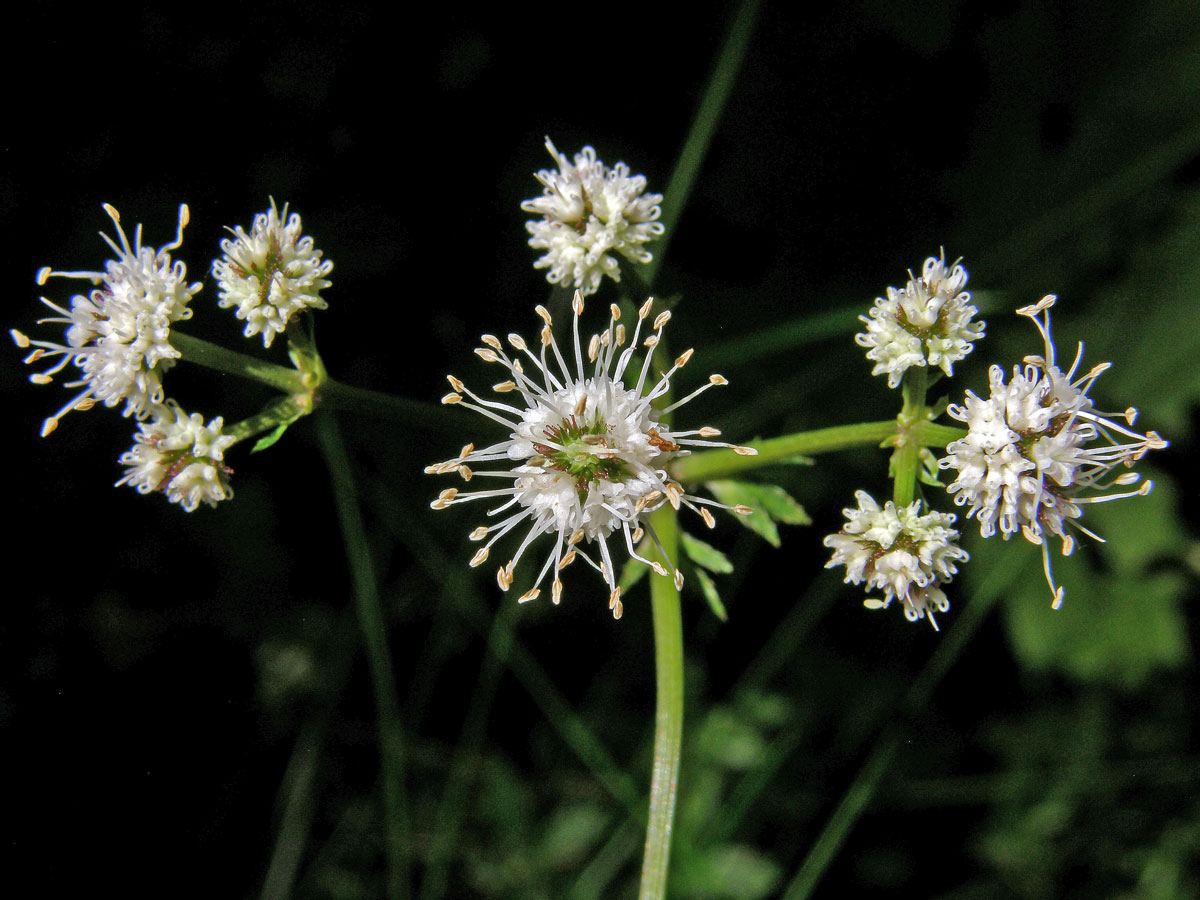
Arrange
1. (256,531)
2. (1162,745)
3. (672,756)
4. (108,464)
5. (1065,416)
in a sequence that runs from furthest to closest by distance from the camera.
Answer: (1162,745), (256,531), (108,464), (672,756), (1065,416)

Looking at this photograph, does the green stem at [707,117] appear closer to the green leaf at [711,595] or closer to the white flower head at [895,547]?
the green leaf at [711,595]

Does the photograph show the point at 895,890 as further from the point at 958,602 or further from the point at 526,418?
the point at 526,418

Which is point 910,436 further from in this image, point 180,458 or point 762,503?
point 180,458

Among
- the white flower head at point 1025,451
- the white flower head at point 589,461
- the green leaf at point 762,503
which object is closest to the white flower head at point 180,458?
the white flower head at point 589,461

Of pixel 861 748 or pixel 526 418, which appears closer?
pixel 526 418

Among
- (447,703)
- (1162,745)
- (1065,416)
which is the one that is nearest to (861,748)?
(1162,745)

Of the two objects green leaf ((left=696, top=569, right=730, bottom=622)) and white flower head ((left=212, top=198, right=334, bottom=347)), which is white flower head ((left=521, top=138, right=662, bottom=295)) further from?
green leaf ((left=696, top=569, right=730, bottom=622))
